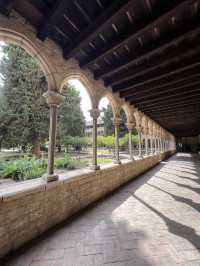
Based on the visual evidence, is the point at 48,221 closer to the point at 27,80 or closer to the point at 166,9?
the point at 166,9

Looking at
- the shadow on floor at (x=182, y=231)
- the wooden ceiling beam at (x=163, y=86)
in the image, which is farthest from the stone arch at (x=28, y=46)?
the shadow on floor at (x=182, y=231)

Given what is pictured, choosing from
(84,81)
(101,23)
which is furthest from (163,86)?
(101,23)

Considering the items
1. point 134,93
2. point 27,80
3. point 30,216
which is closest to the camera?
point 30,216

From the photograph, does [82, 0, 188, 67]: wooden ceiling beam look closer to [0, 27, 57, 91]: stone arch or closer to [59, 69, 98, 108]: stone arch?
[59, 69, 98, 108]: stone arch

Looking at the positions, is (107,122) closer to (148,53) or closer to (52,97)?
(148,53)

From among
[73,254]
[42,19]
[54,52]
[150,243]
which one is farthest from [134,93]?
[73,254]

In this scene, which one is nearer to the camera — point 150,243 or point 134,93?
point 150,243

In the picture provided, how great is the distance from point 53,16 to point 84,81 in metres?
1.51

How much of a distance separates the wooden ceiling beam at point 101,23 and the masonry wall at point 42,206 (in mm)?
2218

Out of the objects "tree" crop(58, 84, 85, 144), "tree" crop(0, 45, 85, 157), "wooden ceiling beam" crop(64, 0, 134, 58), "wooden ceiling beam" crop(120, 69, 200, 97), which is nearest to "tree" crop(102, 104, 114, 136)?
"tree" crop(58, 84, 85, 144)

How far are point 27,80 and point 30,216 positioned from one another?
7.51m

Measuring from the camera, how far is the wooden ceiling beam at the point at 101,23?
1636 mm

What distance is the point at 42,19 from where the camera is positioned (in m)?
1.98

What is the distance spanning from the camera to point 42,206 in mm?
2100
